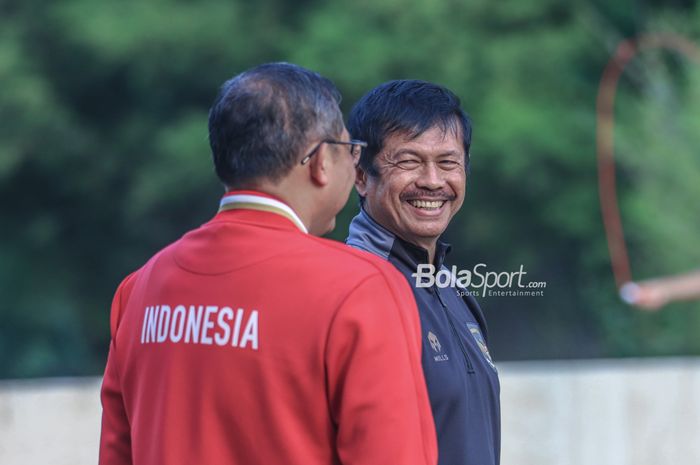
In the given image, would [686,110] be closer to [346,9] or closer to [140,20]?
[346,9]

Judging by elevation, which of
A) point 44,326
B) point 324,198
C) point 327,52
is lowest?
point 324,198

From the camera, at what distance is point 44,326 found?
7.35 m

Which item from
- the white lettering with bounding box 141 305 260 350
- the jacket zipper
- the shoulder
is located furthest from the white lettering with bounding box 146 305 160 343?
the jacket zipper

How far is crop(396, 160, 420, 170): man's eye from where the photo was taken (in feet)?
7.02

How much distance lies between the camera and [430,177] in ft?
7.00

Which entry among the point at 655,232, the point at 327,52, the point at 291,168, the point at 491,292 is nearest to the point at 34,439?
the point at 491,292

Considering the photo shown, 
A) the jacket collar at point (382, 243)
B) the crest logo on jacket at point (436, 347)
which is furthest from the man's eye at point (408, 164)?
the crest logo on jacket at point (436, 347)

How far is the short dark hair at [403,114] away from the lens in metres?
2.13

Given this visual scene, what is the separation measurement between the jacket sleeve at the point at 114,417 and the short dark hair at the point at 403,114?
0.63 m

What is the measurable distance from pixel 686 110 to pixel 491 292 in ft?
17.9

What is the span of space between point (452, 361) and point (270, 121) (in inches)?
24.5

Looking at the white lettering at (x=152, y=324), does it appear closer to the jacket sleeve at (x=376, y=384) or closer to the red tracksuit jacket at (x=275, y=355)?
the red tracksuit jacket at (x=275, y=355)

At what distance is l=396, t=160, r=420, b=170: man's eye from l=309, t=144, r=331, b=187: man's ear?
594 mm

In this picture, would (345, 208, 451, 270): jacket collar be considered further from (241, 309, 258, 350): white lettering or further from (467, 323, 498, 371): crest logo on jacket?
(241, 309, 258, 350): white lettering
